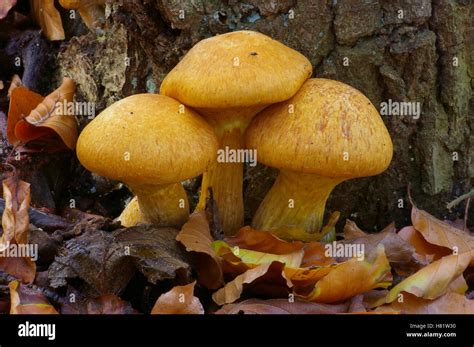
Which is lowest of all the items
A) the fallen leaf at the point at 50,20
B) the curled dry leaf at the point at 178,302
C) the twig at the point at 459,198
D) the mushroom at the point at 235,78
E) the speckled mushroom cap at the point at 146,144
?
the curled dry leaf at the point at 178,302

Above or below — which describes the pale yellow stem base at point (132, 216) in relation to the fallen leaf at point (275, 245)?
above

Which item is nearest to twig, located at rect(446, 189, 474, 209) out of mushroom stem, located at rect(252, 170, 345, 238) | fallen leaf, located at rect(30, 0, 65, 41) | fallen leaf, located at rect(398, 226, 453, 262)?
fallen leaf, located at rect(398, 226, 453, 262)

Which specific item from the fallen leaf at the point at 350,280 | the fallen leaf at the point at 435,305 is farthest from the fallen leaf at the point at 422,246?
the fallen leaf at the point at 350,280

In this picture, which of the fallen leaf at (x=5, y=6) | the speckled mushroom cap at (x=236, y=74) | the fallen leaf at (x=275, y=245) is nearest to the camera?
the speckled mushroom cap at (x=236, y=74)

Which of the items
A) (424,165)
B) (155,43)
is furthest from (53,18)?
(424,165)

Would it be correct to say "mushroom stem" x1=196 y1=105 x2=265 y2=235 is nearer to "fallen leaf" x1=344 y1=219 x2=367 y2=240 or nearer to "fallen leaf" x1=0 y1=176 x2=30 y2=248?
"fallen leaf" x1=344 y1=219 x2=367 y2=240

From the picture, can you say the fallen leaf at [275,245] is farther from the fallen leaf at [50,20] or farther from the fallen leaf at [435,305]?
the fallen leaf at [50,20]
